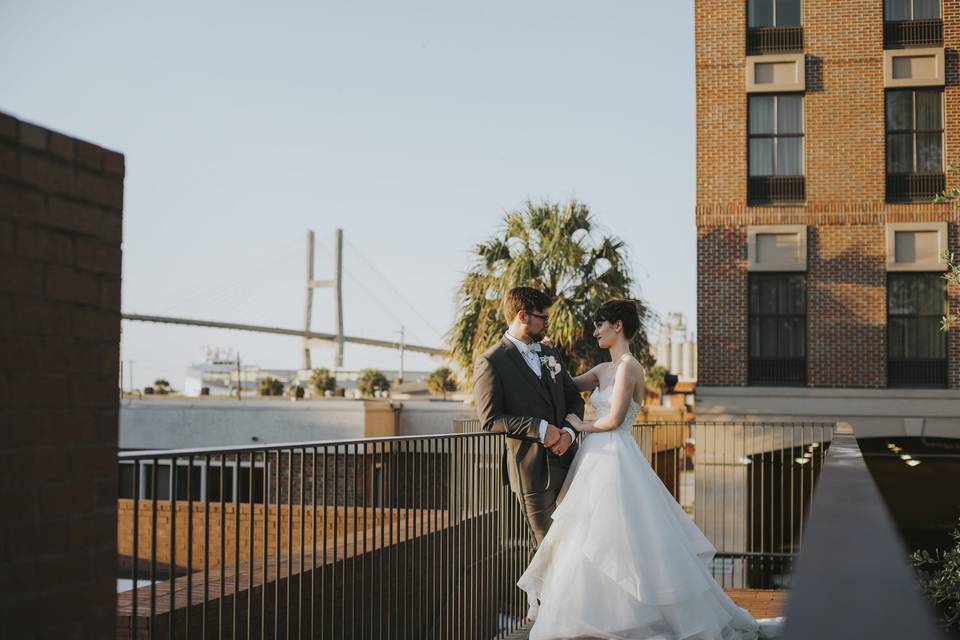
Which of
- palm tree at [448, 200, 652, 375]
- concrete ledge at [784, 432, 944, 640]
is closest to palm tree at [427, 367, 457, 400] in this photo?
palm tree at [448, 200, 652, 375]

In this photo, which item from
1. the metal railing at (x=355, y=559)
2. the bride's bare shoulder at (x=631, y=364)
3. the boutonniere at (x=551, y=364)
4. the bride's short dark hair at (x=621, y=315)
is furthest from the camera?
the bride's short dark hair at (x=621, y=315)

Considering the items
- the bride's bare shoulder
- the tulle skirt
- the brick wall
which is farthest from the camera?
the bride's bare shoulder

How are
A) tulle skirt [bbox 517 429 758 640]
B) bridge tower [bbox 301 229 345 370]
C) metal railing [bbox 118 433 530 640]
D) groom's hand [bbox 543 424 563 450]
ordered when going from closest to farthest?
1. metal railing [bbox 118 433 530 640]
2. tulle skirt [bbox 517 429 758 640]
3. groom's hand [bbox 543 424 563 450]
4. bridge tower [bbox 301 229 345 370]

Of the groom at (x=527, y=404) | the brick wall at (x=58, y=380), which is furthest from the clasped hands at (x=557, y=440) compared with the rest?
the brick wall at (x=58, y=380)

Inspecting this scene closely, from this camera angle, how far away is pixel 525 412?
21.0 feet

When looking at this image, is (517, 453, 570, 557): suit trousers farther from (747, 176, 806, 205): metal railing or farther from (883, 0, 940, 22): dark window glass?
(883, 0, 940, 22): dark window glass

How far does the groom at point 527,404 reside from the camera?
6336 millimetres

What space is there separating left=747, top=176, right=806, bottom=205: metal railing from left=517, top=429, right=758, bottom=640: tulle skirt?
17.6 metres

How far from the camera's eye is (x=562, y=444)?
634 cm

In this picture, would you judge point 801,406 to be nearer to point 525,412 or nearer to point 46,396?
point 525,412

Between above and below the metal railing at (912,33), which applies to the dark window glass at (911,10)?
above

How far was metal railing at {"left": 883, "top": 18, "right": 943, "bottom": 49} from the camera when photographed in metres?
22.4

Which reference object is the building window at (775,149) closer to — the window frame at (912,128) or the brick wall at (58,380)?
the window frame at (912,128)

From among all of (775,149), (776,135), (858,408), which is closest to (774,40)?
(776,135)
